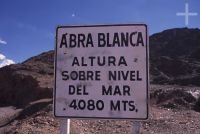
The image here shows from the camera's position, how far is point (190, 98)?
24.9 metres

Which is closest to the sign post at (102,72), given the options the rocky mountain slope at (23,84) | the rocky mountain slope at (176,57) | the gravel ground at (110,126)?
the gravel ground at (110,126)

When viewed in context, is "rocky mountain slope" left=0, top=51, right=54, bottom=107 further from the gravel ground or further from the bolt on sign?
the bolt on sign

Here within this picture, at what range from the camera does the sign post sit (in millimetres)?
3441

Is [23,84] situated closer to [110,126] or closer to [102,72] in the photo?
[110,126]

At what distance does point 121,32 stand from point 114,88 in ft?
1.46

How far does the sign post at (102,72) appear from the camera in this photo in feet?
11.3

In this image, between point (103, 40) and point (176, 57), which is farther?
point (176, 57)

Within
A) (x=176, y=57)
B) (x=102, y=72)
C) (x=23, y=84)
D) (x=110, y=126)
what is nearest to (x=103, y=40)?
(x=102, y=72)

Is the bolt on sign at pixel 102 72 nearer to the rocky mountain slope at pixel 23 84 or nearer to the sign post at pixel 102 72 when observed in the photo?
the sign post at pixel 102 72

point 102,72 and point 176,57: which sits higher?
point 176,57

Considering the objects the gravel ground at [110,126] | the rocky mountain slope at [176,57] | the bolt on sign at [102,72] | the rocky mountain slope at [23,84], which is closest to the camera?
the bolt on sign at [102,72]

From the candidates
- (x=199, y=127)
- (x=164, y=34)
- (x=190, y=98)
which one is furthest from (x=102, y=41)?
(x=164, y=34)

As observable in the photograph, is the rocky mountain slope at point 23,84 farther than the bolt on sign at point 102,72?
Yes

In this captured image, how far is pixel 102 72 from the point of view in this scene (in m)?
3.52
